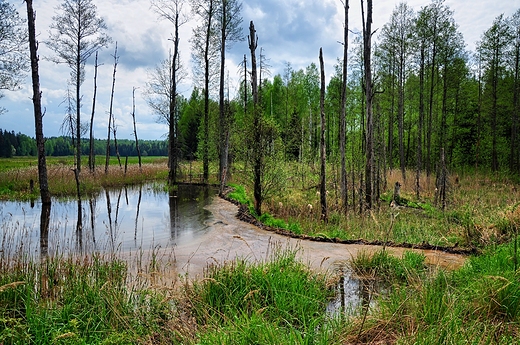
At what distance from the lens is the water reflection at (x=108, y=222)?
798cm

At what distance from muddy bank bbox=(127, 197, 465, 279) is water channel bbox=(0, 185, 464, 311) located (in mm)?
19

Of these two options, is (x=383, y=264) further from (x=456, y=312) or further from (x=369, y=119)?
(x=369, y=119)

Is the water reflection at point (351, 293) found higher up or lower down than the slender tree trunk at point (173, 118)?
lower down

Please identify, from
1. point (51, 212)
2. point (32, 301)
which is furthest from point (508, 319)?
point (51, 212)

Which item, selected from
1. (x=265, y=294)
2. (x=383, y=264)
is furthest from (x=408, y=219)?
(x=265, y=294)

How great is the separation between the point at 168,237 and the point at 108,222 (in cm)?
300

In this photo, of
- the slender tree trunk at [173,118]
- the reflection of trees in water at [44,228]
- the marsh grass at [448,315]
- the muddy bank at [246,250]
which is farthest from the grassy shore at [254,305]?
the slender tree trunk at [173,118]

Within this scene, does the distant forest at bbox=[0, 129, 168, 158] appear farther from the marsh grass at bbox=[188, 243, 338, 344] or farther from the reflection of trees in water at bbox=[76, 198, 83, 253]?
the marsh grass at bbox=[188, 243, 338, 344]

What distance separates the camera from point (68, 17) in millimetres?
22672

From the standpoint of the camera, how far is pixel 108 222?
1118 centimetres

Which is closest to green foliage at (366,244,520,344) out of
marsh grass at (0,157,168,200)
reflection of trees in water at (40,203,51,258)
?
reflection of trees in water at (40,203,51,258)


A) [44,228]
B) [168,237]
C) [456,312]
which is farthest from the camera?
[44,228]

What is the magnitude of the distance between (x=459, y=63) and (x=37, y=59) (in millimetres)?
23759

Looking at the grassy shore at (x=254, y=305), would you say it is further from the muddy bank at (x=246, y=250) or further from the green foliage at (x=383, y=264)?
the muddy bank at (x=246, y=250)
